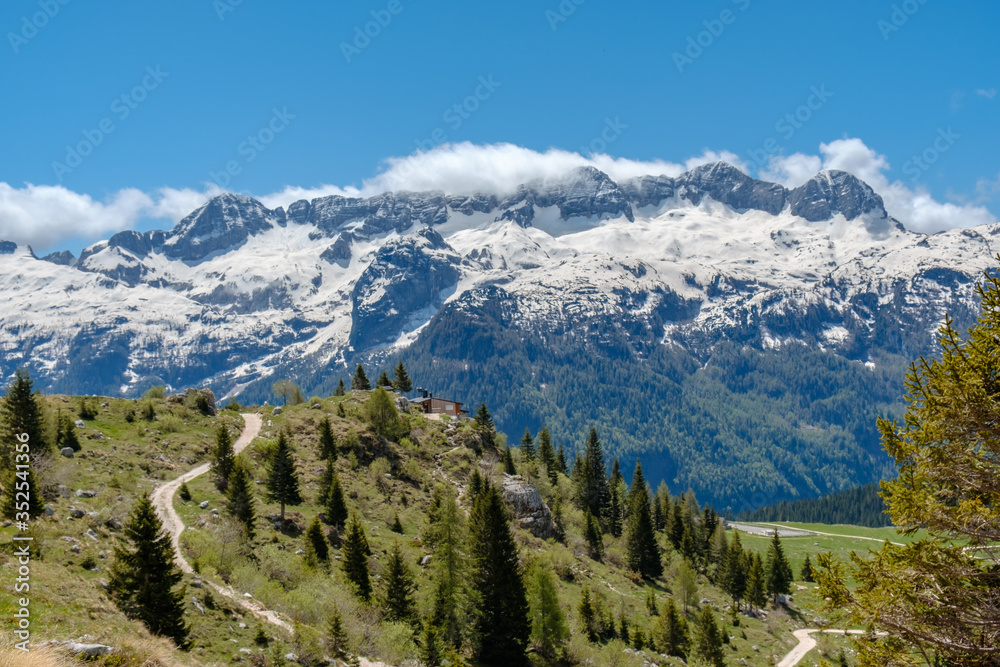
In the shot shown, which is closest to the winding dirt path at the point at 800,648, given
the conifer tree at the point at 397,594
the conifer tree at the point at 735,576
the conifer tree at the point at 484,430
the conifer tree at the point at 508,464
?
the conifer tree at the point at 735,576

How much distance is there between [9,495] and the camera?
34000mm

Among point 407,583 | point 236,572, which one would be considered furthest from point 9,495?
point 407,583

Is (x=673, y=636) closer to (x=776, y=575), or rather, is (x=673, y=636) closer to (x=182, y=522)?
(x=776, y=575)

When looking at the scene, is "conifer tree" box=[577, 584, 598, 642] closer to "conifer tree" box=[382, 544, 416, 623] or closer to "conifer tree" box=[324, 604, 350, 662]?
"conifer tree" box=[382, 544, 416, 623]

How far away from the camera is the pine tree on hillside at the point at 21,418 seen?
2019 inches

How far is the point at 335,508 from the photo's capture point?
206 ft

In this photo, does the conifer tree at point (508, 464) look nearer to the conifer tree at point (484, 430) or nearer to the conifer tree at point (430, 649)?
the conifer tree at point (484, 430)

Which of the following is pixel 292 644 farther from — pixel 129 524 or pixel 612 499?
pixel 612 499

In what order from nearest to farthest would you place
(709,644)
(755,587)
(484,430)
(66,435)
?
(66,435) → (709,644) → (755,587) → (484,430)

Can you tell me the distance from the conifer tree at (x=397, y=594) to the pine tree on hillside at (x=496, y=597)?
5.71m

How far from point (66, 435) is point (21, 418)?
9.81 metres

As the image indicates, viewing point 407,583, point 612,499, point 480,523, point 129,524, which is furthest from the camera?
point 612,499

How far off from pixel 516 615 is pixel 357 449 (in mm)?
39037

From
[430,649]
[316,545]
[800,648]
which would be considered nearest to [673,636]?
[800,648]
